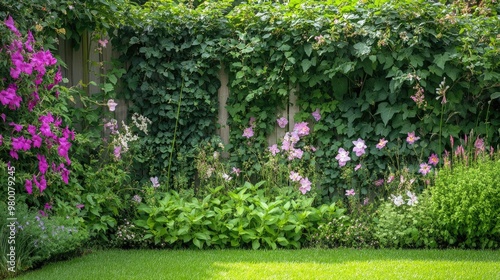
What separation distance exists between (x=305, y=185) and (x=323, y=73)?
1.02 m

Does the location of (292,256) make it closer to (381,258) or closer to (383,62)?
(381,258)

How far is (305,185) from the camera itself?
5801 mm

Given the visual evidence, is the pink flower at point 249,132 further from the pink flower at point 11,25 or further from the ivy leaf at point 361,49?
the pink flower at point 11,25

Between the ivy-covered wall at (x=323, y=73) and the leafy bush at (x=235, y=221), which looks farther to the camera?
the ivy-covered wall at (x=323, y=73)

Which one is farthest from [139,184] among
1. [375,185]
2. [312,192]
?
[375,185]

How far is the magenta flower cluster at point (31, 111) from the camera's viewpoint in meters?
4.56

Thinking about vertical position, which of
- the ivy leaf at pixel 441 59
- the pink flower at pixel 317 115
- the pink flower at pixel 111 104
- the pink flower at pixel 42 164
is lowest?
the pink flower at pixel 42 164

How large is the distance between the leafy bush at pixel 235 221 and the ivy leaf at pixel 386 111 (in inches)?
35.0

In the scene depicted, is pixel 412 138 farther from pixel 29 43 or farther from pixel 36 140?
pixel 29 43

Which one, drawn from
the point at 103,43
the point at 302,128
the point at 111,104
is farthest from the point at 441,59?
the point at 103,43

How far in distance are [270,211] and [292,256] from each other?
1.98 feet

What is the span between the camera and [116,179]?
18.6 feet

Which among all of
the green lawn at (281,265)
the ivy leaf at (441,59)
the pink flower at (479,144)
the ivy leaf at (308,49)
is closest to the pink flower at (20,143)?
the green lawn at (281,265)

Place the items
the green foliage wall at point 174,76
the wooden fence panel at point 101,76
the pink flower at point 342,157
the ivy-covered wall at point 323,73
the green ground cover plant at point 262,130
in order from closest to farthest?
the green ground cover plant at point 262,130
the ivy-covered wall at point 323,73
the pink flower at point 342,157
the wooden fence panel at point 101,76
the green foliage wall at point 174,76
